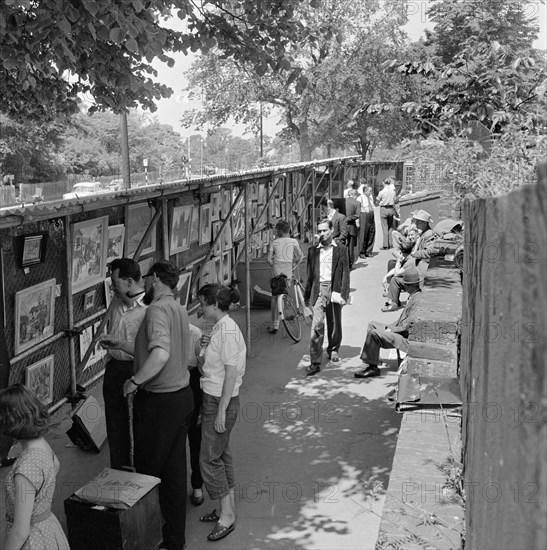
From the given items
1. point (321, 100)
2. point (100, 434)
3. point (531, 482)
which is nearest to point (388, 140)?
point (321, 100)

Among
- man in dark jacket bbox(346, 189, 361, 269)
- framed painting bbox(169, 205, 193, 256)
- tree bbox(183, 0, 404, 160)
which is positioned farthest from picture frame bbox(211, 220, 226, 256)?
tree bbox(183, 0, 404, 160)

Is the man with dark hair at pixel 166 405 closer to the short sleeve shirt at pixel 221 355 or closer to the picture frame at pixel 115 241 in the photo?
the short sleeve shirt at pixel 221 355

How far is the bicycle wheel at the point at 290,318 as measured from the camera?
1101cm

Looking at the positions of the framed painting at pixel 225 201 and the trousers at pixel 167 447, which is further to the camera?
the framed painting at pixel 225 201

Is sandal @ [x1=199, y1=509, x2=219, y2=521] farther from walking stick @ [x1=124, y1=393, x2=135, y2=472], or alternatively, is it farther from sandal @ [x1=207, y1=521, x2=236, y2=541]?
walking stick @ [x1=124, y1=393, x2=135, y2=472]

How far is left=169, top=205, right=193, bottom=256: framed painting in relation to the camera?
922 centimetres

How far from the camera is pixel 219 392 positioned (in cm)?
535

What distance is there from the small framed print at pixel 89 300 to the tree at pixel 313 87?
120 feet

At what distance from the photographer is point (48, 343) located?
6.95 metres

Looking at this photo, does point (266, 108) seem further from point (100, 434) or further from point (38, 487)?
point (38, 487)

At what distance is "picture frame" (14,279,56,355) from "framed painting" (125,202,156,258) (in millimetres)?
1269

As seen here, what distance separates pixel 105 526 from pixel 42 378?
242 cm

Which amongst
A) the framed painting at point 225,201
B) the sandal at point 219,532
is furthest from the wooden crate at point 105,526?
the framed painting at point 225,201

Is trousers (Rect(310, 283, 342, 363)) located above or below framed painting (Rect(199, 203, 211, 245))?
below
